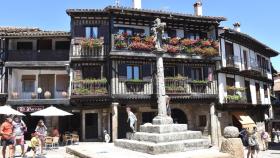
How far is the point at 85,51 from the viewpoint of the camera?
77.0 feet

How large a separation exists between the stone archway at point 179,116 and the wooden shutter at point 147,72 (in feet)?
13.6

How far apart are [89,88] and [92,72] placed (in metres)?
1.70

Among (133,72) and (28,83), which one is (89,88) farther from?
(28,83)

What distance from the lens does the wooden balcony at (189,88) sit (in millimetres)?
23828

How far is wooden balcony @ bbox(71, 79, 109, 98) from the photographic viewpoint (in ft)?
74.1

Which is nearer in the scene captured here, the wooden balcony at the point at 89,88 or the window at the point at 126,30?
the wooden balcony at the point at 89,88

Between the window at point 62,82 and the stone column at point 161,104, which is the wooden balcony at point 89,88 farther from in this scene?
the stone column at point 161,104

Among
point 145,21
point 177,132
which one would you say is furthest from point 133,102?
point 177,132

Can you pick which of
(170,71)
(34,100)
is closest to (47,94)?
(34,100)

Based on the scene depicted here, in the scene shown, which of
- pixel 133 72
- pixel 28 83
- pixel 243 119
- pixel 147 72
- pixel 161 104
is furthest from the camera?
pixel 243 119

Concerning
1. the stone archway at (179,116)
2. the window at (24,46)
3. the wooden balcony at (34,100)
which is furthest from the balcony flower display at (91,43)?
the stone archway at (179,116)

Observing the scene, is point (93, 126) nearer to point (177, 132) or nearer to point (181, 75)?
point (181, 75)

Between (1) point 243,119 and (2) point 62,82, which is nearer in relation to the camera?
(2) point 62,82

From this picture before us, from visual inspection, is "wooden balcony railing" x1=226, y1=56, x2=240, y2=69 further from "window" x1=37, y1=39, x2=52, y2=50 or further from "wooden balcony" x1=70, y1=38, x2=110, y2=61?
"window" x1=37, y1=39, x2=52, y2=50
